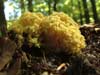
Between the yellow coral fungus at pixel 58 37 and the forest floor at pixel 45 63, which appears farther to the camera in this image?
the yellow coral fungus at pixel 58 37

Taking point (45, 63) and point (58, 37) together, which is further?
point (58, 37)

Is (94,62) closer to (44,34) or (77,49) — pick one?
(77,49)

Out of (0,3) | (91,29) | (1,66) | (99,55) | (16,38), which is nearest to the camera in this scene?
(1,66)

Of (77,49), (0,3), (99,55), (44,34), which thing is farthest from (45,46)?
(0,3)

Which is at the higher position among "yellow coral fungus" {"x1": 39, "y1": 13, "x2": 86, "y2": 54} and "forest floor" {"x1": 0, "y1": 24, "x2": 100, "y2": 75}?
"yellow coral fungus" {"x1": 39, "y1": 13, "x2": 86, "y2": 54}

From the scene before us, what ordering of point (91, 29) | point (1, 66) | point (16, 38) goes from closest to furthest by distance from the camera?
point (1, 66)
point (16, 38)
point (91, 29)

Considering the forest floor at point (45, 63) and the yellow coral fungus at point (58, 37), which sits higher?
the yellow coral fungus at point (58, 37)

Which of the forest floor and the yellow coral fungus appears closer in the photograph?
the forest floor

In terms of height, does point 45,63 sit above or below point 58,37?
below
